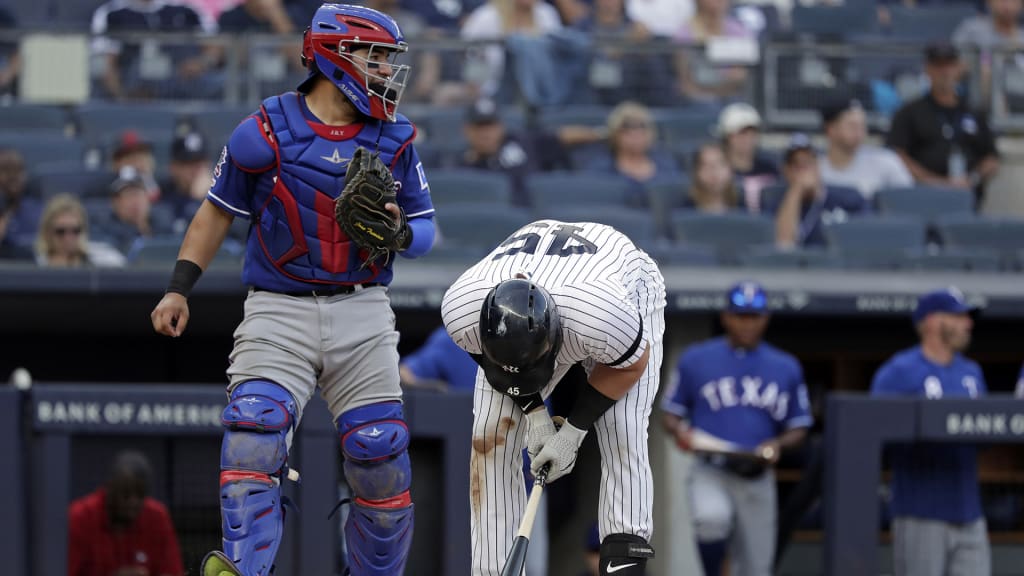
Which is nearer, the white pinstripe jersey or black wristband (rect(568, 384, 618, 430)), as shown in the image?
the white pinstripe jersey

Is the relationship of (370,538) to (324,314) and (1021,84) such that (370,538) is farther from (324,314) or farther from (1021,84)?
(1021,84)

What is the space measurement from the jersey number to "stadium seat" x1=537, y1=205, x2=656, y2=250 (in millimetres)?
3540

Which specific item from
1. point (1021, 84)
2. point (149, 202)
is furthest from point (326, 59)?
point (1021, 84)

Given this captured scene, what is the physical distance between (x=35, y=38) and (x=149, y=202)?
171 centimetres

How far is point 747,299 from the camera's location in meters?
7.50

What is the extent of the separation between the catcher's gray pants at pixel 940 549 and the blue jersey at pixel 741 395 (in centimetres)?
80

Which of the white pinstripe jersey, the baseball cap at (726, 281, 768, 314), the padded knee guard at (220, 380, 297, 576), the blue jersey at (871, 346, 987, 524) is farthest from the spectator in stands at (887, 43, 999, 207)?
the padded knee guard at (220, 380, 297, 576)

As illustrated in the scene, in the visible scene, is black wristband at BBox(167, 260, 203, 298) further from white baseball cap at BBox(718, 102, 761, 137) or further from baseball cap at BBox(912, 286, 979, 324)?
white baseball cap at BBox(718, 102, 761, 137)

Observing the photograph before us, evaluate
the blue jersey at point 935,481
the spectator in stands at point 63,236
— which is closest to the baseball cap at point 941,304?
the blue jersey at point 935,481

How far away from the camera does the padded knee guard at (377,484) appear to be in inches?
190

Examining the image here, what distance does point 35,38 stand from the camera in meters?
9.70

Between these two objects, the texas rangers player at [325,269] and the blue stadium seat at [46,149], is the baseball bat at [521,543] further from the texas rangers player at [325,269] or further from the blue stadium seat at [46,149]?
the blue stadium seat at [46,149]

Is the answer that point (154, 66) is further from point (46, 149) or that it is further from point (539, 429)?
point (539, 429)

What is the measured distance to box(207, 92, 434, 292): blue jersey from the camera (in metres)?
4.76
